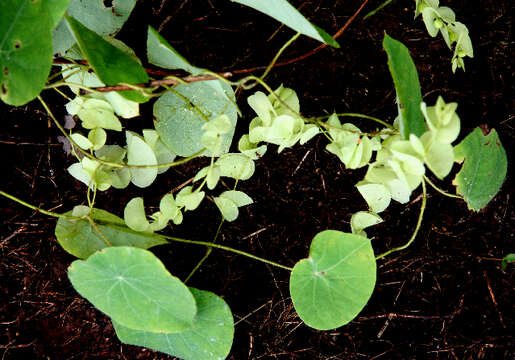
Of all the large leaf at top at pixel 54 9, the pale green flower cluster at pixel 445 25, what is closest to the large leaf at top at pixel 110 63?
the large leaf at top at pixel 54 9

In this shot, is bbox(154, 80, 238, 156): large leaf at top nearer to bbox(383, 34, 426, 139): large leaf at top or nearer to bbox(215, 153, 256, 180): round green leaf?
bbox(215, 153, 256, 180): round green leaf

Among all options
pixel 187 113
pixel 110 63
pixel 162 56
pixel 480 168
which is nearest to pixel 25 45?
pixel 110 63

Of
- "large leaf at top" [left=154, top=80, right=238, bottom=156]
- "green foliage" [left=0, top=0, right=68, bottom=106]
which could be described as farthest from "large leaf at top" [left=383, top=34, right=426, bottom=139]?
"green foliage" [left=0, top=0, right=68, bottom=106]

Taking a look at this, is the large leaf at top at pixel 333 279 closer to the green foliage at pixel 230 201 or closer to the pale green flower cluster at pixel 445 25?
the green foliage at pixel 230 201

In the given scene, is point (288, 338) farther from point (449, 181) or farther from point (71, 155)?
point (71, 155)

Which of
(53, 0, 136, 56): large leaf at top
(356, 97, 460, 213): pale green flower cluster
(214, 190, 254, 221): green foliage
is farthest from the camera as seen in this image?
(214, 190, 254, 221): green foliage

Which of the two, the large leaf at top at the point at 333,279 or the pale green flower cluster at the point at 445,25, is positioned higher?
the pale green flower cluster at the point at 445,25
